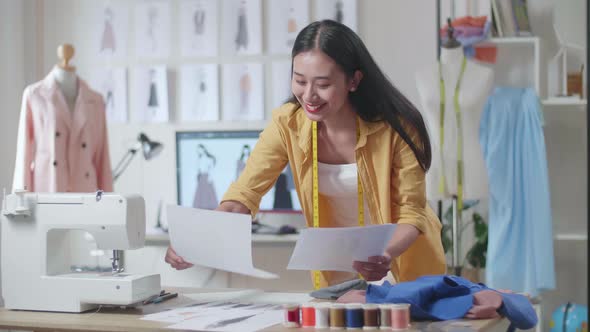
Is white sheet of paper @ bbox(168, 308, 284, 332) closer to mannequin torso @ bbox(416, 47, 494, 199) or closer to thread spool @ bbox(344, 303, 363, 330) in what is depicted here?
thread spool @ bbox(344, 303, 363, 330)

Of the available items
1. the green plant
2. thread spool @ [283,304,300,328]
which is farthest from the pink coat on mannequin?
thread spool @ [283,304,300,328]

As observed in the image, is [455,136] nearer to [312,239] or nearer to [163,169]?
[163,169]

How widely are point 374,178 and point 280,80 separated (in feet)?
8.46

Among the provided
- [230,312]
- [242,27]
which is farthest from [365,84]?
[242,27]

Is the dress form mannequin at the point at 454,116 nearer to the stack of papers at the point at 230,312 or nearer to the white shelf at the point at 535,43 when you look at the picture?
the white shelf at the point at 535,43

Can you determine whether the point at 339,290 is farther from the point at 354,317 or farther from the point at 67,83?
the point at 67,83

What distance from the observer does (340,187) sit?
103 inches

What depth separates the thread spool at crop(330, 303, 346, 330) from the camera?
1.97 metres

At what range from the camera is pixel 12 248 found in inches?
95.8

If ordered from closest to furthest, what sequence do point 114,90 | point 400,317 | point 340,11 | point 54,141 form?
point 400,317, point 54,141, point 340,11, point 114,90

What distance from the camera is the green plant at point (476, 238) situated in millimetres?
4457

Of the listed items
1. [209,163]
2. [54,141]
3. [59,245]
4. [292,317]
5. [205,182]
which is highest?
[54,141]

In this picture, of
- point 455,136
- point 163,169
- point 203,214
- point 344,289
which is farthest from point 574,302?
point 203,214

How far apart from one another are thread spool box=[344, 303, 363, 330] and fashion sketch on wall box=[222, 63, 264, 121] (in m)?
3.20
